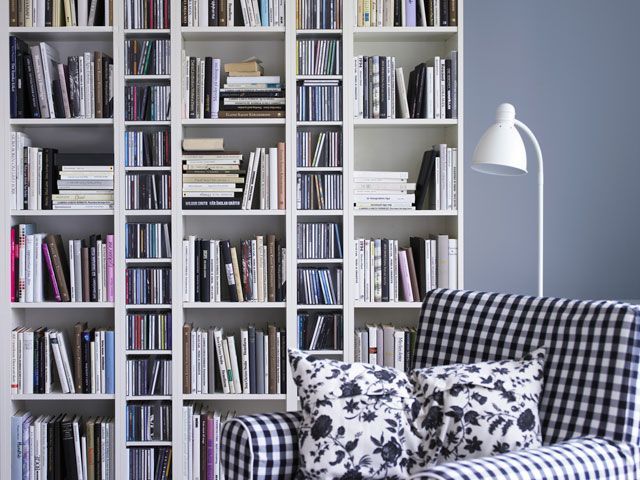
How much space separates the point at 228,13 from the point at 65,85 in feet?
2.38

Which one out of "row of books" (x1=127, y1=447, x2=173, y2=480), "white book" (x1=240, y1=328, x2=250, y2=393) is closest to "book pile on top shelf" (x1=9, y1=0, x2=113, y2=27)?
"white book" (x1=240, y1=328, x2=250, y2=393)

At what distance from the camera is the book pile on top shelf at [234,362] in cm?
338

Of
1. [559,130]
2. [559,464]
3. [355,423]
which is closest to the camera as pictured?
[559,464]

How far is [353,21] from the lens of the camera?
335 cm

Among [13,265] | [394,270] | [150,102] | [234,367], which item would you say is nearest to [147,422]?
[234,367]

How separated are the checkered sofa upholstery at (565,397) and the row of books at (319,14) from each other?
145 centimetres

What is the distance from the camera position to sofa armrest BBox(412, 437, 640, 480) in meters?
1.81

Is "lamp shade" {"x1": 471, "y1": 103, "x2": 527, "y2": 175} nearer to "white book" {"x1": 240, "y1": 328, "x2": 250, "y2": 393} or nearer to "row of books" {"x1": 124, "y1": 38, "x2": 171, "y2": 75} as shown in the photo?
"white book" {"x1": 240, "y1": 328, "x2": 250, "y2": 393}

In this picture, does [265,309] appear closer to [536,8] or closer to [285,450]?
[285,450]

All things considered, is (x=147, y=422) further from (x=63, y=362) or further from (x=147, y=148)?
(x=147, y=148)

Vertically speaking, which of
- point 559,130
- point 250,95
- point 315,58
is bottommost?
point 559,130

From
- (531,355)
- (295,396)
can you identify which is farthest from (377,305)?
(531,355)

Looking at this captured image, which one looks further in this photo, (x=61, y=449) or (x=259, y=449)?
(x=61, y=449)

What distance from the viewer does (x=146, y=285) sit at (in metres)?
3.37
